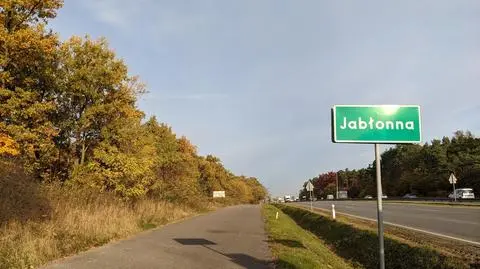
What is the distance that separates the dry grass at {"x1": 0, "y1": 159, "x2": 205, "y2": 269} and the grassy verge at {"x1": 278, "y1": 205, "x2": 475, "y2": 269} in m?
8.25

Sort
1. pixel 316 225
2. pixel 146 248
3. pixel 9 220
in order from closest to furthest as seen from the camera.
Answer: pixel 9 220 → pixel 146 248 → pixel 316 225

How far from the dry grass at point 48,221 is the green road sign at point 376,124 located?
24.0 feet

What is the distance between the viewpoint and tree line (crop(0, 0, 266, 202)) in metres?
20.8

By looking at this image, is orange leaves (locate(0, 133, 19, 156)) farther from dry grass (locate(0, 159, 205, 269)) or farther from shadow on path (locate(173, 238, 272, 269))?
shadow on path (locate(173, 238, 272, 269))

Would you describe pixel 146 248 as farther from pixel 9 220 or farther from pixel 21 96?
pixel 21 96

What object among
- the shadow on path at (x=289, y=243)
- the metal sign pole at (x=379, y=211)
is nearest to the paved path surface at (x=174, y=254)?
Result: the shadow on path at (x=289, y=243)

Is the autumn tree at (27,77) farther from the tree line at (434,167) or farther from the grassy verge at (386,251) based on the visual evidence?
the tree line at (434,167)

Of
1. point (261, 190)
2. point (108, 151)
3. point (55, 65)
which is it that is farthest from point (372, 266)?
point (261, 190)

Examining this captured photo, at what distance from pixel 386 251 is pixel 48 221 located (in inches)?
406

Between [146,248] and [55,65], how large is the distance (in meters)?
13.0

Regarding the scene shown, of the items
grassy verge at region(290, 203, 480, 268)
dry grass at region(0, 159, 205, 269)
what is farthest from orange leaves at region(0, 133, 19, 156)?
grassy verge at region(290, 203, 480, 268)

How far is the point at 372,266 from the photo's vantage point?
15.5 m

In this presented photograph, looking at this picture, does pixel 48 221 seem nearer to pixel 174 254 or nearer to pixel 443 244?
pixel 174 254

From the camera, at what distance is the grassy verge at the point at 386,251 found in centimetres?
1304
